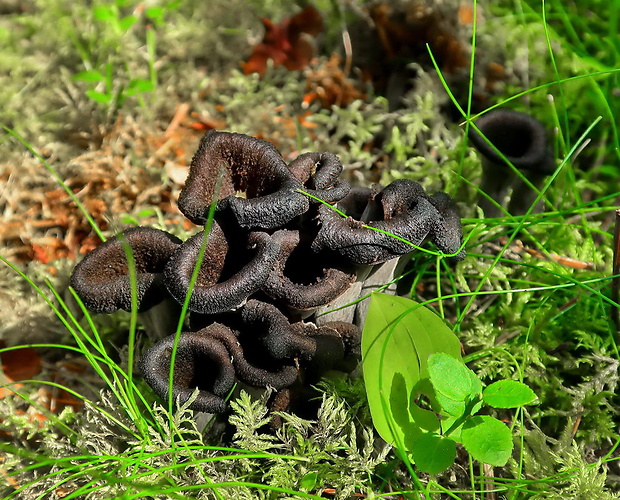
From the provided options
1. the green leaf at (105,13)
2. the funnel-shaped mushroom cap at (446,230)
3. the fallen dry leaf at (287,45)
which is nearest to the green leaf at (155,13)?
the green leaf at (105,13)

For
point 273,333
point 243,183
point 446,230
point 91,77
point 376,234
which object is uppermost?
point 91,77

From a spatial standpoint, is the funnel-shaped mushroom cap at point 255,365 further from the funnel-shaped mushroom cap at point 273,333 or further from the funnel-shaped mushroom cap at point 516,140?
the funnel-shaped mushroom cap at point 516,140

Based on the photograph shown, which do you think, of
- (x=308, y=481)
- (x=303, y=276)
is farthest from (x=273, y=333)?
(x=308, y=481)

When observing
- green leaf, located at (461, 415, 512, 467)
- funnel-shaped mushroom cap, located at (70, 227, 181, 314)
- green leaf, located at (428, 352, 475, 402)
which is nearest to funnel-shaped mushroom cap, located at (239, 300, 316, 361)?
funnel-shaped mushroom cap, located at (70, 227, 181, 314)

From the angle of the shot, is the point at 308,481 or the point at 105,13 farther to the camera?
the point at 105,13

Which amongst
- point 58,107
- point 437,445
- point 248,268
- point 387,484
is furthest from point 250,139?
point 58,107

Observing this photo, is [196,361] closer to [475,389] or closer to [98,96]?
[475,389]

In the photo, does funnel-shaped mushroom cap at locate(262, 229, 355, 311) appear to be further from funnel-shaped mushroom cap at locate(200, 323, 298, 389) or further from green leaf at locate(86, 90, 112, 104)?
green leaf at locate(86, 90, 112, 104)
